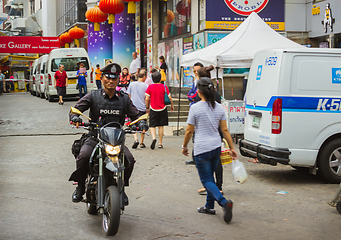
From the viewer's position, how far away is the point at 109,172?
468 centimetres

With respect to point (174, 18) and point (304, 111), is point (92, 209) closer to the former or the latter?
point (304, 111)

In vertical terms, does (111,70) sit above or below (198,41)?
below

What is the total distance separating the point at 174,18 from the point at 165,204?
621 inches

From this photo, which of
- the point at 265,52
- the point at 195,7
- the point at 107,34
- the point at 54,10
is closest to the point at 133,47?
the point at 107,34

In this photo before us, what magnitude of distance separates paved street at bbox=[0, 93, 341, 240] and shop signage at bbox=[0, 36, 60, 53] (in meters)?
33.6

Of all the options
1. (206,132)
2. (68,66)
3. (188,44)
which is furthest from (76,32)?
(206,132)

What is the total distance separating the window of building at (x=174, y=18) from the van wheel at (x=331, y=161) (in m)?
12.3

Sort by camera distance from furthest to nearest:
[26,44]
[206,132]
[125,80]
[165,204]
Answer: [26,44] → [125,80] → [165,204] → [206,132]

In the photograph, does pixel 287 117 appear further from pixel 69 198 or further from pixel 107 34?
pixel 107 34

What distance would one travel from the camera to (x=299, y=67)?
688cm

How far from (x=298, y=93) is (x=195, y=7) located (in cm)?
1134

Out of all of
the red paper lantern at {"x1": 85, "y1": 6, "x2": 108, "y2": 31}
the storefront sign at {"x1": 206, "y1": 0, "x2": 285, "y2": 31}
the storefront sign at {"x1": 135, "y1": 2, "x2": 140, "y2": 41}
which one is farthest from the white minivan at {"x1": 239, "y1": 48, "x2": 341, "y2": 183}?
the red paper lantern at {"x1": 85, "y1": 6, "x2": 108, "y2": 31}

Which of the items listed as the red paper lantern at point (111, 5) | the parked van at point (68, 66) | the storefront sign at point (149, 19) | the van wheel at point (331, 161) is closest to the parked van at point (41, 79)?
the parked van at point (68, 66)

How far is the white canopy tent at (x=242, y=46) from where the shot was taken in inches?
432
